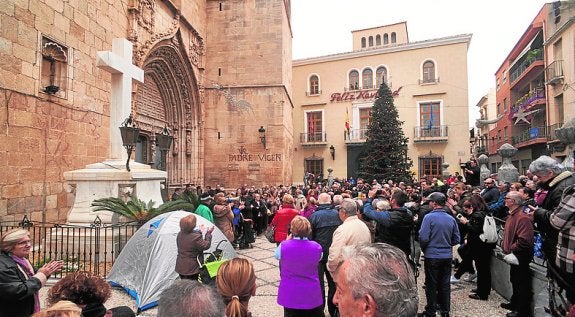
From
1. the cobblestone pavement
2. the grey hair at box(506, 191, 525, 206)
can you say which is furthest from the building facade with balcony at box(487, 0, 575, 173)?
the grey hair at box(506, 191, 525, 206)

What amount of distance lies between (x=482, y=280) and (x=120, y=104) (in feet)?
24.6

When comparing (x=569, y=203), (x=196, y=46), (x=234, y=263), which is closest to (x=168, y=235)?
(x=234, y=263)

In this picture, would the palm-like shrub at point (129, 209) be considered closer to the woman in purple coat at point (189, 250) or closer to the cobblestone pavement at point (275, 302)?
the cobblestone pavement at point (275, 302)

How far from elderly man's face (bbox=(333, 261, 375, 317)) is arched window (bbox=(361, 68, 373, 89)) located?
25447 millimetres

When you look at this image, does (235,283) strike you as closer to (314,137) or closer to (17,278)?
(17,278)

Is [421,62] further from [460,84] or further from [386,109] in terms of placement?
[386,109]

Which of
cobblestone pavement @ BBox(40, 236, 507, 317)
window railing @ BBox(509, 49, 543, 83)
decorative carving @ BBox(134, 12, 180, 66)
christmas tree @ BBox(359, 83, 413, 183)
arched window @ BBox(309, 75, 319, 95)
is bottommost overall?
cobblestone pavement @ BBox(40, 236, 507, 317)

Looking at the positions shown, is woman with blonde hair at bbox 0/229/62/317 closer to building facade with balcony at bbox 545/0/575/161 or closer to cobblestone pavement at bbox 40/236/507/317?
cobblestone pavement at bbox 40/236/507/317

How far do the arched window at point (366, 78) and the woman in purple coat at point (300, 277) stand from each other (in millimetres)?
23768

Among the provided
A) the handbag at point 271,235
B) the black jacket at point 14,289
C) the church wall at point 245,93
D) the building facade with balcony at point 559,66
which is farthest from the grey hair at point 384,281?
the building facade with balcony at point 559,66

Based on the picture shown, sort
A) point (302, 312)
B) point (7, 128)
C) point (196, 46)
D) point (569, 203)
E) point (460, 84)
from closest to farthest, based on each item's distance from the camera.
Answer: point (569, 203)
point (302, 312)
point (7, 128)
point (196, 46)
point (460, 84)

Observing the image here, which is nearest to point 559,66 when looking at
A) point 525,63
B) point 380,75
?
point 525,63

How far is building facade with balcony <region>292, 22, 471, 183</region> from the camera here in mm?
23219

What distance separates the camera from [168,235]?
4820 millimetres
